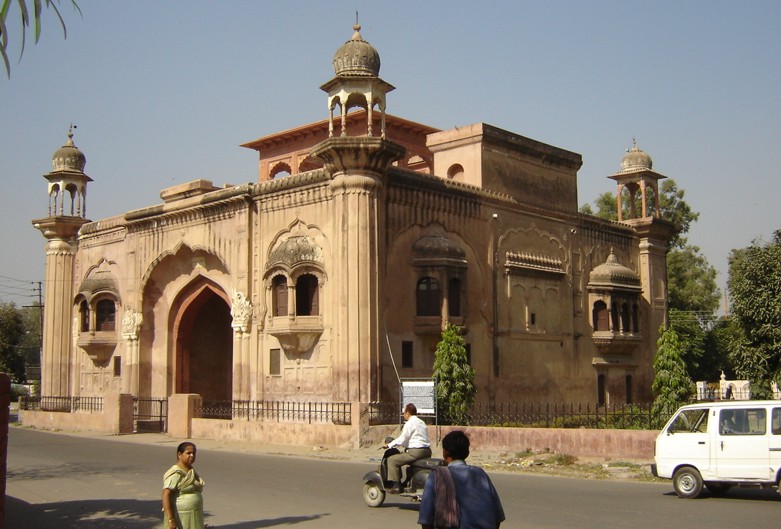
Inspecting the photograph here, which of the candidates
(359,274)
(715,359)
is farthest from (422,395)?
(715,359)

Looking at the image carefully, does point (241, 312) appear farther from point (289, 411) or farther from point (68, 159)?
point (68, 159)

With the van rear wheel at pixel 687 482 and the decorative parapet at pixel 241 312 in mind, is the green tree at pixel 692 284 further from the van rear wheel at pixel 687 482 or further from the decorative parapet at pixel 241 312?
the van rear wheel at pixel 687 482

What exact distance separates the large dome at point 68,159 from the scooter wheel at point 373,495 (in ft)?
77.8

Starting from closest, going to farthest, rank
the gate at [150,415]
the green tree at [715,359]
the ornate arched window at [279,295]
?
the ornate arched window at [279,295] → the gate at [150,415] → the green tree at [715,359]

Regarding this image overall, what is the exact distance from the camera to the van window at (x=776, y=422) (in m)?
11.5

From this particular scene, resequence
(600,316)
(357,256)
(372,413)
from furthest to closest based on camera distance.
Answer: (600,316) < (357,256) < (372,413)

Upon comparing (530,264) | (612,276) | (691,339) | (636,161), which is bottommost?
(691,339)

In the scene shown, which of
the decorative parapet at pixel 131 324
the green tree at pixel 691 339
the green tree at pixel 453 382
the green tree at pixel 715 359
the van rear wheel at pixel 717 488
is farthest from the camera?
the green tree at pixel 715 359

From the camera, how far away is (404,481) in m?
11.0

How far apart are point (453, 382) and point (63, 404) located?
16.5 meters

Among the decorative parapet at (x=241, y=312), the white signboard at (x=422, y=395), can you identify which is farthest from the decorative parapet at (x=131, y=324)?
the white signboard at (x=422, y=395)

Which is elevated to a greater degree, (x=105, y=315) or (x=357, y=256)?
(x=357, y=256)

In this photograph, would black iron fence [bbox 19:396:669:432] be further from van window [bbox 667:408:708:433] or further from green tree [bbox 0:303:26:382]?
green tree [bbox 0:303:26:382]

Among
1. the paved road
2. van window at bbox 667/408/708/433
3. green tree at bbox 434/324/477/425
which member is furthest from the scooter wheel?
green tree at bbox 434/324/477/425
